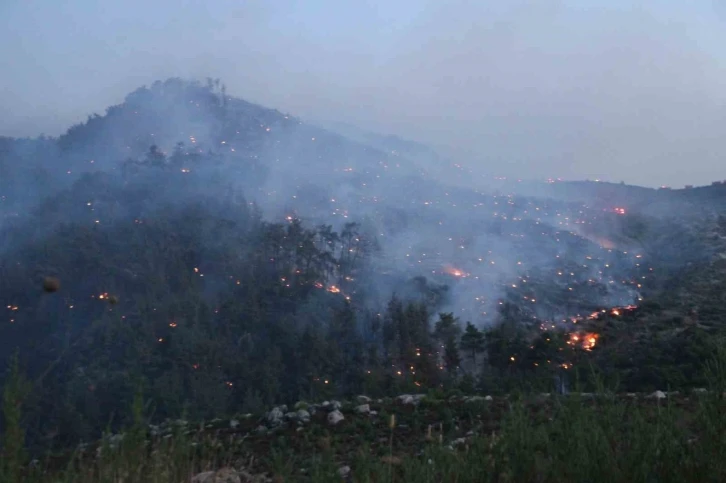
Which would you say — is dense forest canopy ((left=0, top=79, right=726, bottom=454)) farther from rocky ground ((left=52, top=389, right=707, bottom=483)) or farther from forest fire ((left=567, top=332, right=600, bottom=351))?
rocky ground ((left=52, top=389, right=707, bottom=483))

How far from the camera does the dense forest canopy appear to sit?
599 inches

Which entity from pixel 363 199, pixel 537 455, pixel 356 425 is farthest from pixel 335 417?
pixel 363 199

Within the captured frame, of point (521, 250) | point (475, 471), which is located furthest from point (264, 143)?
point (475, 471)

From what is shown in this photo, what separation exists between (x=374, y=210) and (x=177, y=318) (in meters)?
17.4

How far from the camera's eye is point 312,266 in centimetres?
2439

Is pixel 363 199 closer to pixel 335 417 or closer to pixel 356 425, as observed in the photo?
pixel 335 417

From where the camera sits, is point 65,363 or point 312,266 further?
point 312,266

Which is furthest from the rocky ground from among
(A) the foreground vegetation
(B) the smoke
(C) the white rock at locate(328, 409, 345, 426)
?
(B) the smoke

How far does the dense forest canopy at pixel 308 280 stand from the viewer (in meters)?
15.2

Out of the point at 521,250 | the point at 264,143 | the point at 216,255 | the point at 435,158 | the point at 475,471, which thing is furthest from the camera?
the point at 435,158

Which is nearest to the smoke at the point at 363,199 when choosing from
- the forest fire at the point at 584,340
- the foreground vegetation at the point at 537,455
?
the forest fire at the point at 584,340

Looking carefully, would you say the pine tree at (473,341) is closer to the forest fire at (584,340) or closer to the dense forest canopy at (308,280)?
the dense forest canopy at (308,280)

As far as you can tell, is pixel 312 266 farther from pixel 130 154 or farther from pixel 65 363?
pixel 130 154

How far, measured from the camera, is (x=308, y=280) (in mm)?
23156
